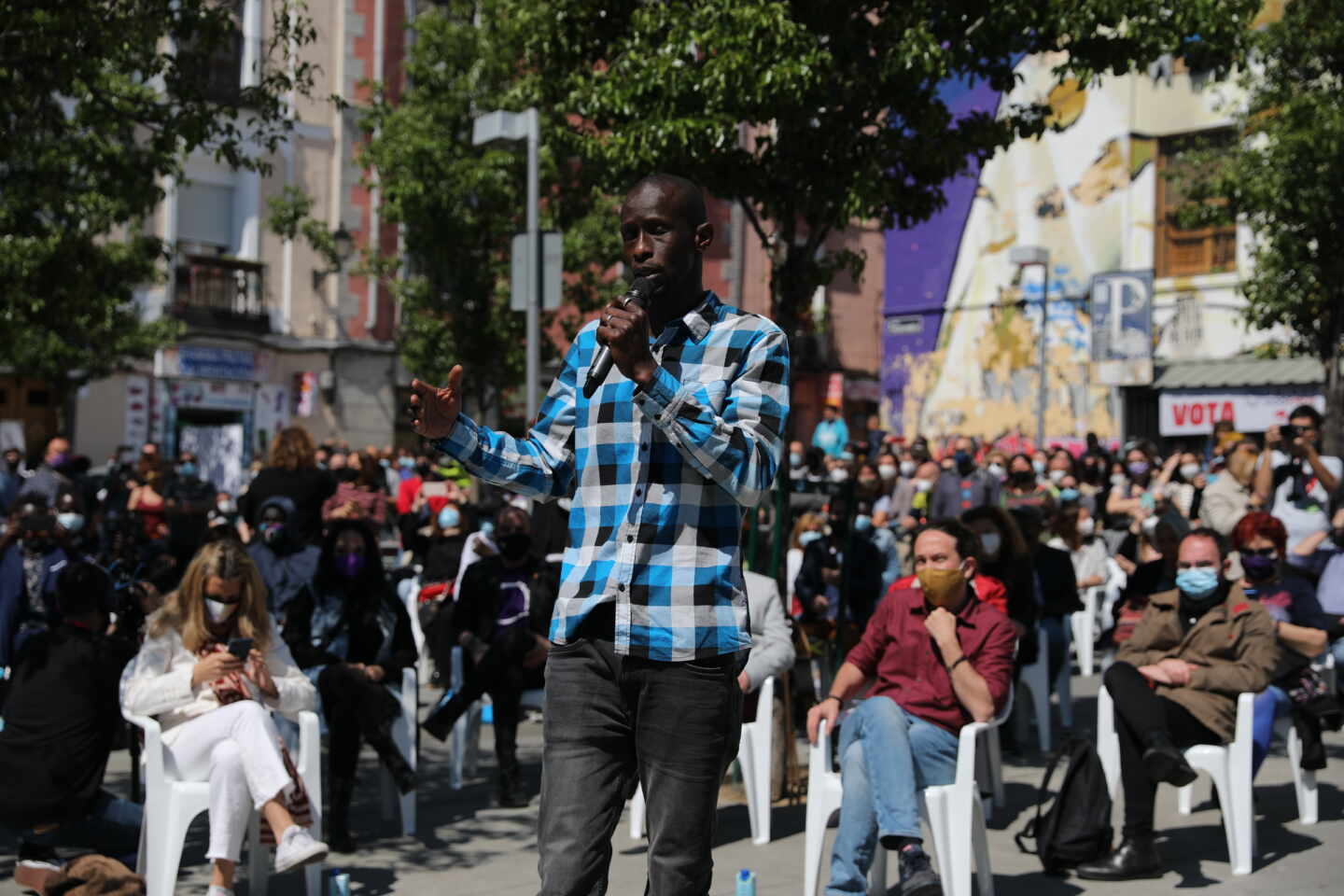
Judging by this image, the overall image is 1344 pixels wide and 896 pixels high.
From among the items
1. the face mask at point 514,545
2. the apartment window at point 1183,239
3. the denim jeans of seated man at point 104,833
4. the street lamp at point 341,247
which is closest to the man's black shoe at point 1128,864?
the face mask at point 514,545

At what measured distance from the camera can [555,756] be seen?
11.1 ft

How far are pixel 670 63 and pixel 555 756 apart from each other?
592cm

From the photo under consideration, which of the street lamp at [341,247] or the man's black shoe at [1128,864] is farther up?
the street lamp at [341,247]

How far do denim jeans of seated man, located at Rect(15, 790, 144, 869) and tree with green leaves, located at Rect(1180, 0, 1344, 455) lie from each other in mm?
12680

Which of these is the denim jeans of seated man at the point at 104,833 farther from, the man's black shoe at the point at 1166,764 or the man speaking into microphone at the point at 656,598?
the man's black shoe at the point at 1166,764

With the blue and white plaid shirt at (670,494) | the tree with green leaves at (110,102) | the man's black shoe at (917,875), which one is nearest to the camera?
the blue and white plaid shirt at (670,494)

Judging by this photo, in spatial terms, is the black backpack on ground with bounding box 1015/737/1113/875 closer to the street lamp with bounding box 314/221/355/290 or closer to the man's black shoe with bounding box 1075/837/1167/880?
the man's black shoe with bounding box 1075/837/1167/880

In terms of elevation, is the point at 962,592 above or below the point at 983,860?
above

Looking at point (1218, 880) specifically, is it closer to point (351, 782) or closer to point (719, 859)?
point (719, 859)

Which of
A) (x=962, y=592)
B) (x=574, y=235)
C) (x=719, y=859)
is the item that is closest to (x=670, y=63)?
(x=962, y=592)

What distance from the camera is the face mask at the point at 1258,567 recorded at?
8.45 metres

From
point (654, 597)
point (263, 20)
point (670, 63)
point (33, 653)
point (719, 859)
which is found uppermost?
point (263, 20)

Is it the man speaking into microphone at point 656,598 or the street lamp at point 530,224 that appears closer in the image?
the man speaking into microphone at point 656,598

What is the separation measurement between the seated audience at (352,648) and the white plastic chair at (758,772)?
3.38 feet
